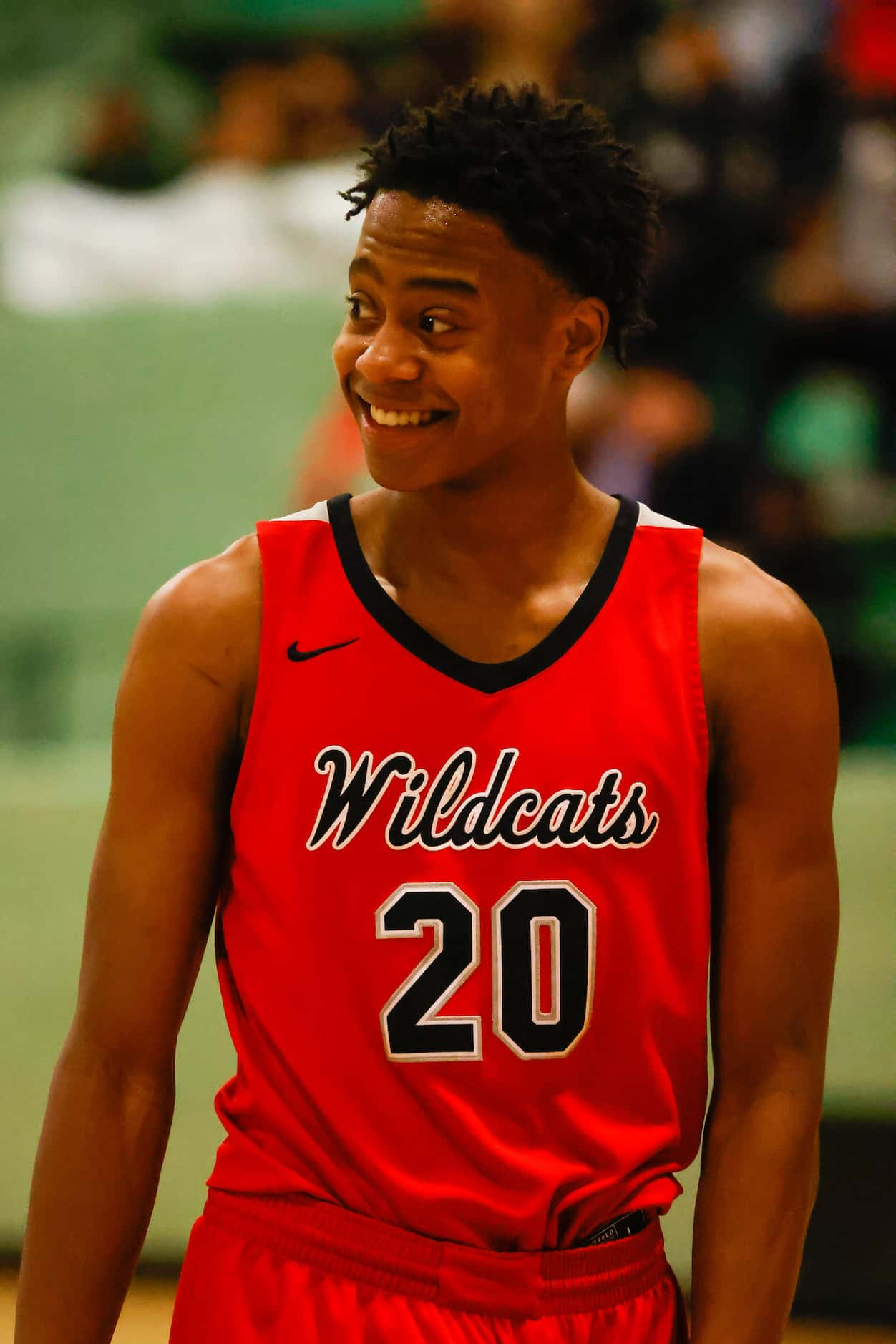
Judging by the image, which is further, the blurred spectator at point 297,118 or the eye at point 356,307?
the blurred spectator at point 297,118

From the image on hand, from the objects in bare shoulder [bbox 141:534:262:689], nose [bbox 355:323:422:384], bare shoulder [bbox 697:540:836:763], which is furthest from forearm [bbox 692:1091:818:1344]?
nose [bbox 355:323:422:384]

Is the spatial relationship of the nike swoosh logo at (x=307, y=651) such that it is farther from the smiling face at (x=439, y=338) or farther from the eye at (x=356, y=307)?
the eye at (x=356, y=307)

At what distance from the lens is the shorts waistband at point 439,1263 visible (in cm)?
131

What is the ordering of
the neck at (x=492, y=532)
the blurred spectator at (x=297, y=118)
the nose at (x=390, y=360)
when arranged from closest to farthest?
the nose at (x=390, y=360) → the neck at (x=492, y=532) → the blurred spectator at (x=297, y=118)

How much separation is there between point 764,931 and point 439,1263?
0.38 m

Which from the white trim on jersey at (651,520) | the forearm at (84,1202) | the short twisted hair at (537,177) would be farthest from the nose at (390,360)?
the forearm at (84,1202)

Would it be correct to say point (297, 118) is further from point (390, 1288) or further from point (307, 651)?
point (390, 1288)

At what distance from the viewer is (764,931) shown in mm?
1370

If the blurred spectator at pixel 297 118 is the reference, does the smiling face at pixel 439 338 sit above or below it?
below

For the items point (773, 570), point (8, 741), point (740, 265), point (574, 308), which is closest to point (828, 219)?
point (740, 265)

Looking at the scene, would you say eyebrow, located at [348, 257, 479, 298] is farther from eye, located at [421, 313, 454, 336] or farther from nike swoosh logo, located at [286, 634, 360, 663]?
nike swoosh logo, located at [286, 634, 360, 663]

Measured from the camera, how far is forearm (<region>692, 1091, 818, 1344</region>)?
1365mm

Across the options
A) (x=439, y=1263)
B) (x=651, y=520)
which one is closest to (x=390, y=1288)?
(x=439, y=1263)

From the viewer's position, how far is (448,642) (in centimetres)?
138
